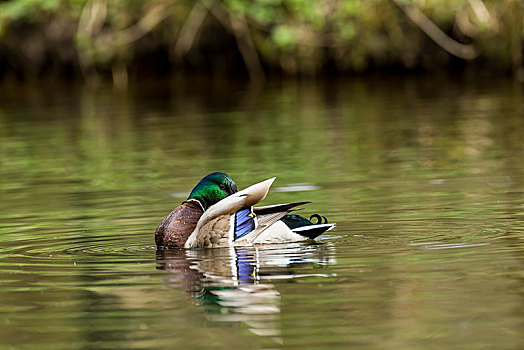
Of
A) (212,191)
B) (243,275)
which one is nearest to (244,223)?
(212,191)

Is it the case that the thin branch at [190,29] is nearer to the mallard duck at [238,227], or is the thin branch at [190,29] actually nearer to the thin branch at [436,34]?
the thin branch at [436,34]

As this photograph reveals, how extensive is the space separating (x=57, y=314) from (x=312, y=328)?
1.29 metres

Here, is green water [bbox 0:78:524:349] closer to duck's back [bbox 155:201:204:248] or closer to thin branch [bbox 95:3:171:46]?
duck's back [bbox 155:201:204:248]

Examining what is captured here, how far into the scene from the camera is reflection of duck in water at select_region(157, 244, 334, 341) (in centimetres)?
539

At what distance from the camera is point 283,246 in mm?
7219

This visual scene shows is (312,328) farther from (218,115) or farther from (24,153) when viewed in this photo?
(218,115)

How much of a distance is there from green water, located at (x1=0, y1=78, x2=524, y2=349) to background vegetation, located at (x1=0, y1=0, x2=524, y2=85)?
257 inches

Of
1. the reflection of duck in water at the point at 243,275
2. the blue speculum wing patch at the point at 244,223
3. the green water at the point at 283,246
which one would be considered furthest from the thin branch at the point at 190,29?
the reflection of duck in water at the point at 243,275

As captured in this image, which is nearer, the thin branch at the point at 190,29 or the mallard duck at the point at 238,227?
the mallard duck at the point at 238,227

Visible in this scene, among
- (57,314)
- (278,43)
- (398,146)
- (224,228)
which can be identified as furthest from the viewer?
(278,43)

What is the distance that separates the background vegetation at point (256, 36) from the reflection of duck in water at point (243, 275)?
15.7m

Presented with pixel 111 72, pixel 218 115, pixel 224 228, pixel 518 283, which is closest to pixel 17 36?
pixel 111 72

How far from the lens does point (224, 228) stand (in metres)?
7.24

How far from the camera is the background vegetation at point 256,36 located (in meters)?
23.7
